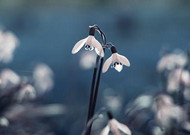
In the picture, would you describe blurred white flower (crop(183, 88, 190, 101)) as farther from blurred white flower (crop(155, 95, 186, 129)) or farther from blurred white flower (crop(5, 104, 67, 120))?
blurred white flower (crop(5, 104, 67, 120))

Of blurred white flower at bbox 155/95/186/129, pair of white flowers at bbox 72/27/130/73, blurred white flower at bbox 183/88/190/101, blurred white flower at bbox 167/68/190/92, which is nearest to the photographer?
pair of white flowers at bbox 72/27/130/73

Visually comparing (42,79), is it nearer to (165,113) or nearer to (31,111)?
(31,111)

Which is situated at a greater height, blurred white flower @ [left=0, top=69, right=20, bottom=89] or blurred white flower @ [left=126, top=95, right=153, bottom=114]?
blurred white flower @ [left=0, top=69, right=20, bottom=89]

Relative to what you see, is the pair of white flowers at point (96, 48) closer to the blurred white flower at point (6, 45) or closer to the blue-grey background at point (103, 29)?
the blurred white flower at point (6, 45)

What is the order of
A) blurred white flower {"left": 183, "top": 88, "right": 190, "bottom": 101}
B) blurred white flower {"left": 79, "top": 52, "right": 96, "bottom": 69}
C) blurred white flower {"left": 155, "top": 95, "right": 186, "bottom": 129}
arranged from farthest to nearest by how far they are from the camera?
blurred white flower {"left": 79, "top": 52, "right": 96, "bottom": 69} < blurred white flower {"left": 183, "top": 88, "right": 190, "bottom": 101} < blurred white flower {"left": 155, "top": 95, "right": 186, "bottom": 129}

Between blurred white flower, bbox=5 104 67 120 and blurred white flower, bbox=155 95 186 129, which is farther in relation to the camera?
blurred white flower, bbox=5 104 67 120

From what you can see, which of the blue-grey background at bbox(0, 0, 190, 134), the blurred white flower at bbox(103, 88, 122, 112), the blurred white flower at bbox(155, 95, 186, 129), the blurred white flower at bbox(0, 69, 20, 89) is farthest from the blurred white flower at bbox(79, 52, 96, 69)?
the blurred white flower at bbox(155, 95, 186, 129)

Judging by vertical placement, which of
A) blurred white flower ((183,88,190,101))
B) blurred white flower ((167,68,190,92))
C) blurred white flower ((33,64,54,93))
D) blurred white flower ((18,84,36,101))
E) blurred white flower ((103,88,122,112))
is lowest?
blurred white flower ((167,68,190,92))

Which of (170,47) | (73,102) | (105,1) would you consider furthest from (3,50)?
(170,47)
